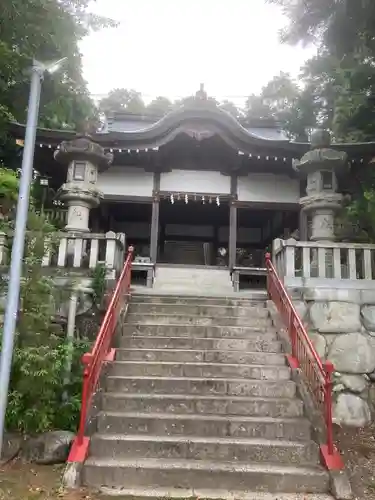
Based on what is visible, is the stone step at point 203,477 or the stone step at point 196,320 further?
the stone step at point 196,320

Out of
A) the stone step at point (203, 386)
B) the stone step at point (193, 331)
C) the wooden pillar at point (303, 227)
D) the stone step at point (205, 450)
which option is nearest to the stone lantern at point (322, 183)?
the wooden pillar at point (303, 227)

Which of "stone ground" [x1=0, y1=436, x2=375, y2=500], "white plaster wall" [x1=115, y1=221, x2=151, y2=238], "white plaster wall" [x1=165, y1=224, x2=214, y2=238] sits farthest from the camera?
"white plaster wall" [x1=165, y1=224, x2=214, y2=238]

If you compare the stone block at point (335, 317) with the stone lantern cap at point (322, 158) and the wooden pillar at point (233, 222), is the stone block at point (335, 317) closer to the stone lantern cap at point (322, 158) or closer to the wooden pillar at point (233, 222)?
the wooden pillar at point (233, 222)

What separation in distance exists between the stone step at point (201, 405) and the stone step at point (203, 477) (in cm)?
105

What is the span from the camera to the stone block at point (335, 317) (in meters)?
8.05

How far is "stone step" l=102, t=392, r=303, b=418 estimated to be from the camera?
6.02 meters

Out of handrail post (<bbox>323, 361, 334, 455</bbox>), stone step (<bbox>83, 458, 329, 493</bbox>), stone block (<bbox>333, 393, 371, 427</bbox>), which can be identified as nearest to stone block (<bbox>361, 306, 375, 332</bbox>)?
stone block (<bbox>333, 393, 371, 427</bbox>)

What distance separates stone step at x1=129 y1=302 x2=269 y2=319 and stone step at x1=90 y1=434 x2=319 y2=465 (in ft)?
10.6

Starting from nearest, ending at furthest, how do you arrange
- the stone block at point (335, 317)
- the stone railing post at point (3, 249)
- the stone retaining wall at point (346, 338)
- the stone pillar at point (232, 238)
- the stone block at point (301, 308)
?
the stone retaining wall at point (346, 338) < the stone block at point (335, 317) < the stone block at point (301, 308) < the stone railing post at point (3, 249) < the stone pillar at point (232, 238)

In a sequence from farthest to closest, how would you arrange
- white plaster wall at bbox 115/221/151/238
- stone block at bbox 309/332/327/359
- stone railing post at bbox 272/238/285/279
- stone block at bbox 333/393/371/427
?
white plaster wall at bbox 115/221/151/238, stone railing post at bbox 272/238/285/279, stone block at bbox 309/332/327/359, stone block at bbox 333/393/371/427

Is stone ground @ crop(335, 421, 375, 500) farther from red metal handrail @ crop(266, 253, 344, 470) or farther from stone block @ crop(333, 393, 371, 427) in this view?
red metal handrail @ crop(266, 253, 344, 470)

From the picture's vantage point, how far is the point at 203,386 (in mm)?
6465

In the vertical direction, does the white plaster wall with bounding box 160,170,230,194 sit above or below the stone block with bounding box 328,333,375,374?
above

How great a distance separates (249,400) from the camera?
612 cm
